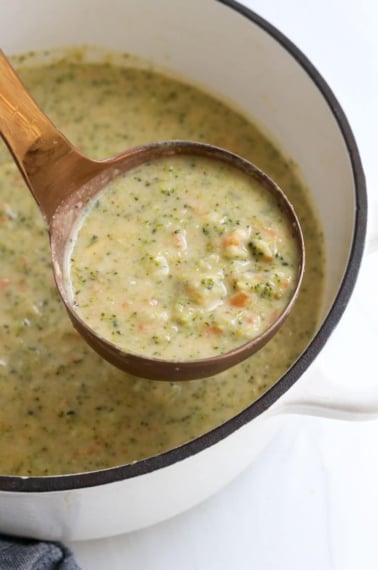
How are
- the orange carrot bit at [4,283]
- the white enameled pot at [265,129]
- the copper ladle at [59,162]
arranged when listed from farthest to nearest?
1. the orange carrot bit at [4,283]
2. the copper ladle at [59,162]
3. the white enameled pot at [265,129]

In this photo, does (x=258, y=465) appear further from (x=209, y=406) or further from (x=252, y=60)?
(x=252, y=60)

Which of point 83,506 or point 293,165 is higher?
point 293,165

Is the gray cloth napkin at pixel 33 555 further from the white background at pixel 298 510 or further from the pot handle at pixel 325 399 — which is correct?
the pot handle at pixel 325 399

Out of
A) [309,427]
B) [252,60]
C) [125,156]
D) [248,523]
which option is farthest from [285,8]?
[248,523]

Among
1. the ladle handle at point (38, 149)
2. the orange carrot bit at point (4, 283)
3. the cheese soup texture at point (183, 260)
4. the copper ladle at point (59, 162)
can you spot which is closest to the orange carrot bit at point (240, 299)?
the cheese soup texture at point (183, 260)

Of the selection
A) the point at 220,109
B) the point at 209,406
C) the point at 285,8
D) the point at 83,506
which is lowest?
the point at 83,506

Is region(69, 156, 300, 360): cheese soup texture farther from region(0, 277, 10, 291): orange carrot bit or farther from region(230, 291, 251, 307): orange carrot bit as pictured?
region(0, 277, 10, 291): orange carrot bit

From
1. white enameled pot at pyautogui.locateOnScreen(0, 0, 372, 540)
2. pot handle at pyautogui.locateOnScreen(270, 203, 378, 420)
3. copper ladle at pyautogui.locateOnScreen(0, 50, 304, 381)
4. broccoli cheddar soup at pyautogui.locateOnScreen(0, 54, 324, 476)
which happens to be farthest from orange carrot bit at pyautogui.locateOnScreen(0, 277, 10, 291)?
pot handle at pyautogui.locateOnScreen(270, 203, 378, 420)
